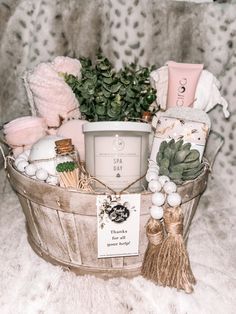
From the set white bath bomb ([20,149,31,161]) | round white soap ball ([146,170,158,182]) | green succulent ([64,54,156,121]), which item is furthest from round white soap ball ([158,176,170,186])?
white bath bomb ([20,149,31,161])

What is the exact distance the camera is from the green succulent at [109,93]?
65 cm

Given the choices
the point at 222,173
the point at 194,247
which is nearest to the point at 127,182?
the point at 194,247

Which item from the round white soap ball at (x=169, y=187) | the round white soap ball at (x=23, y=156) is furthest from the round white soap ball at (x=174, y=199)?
the round white soap ball at (x=23, y=156)

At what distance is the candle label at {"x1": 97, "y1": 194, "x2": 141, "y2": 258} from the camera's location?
583 millimetres

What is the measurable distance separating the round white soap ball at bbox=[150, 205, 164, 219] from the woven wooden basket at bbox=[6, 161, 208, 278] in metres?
0.01

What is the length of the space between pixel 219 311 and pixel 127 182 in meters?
0.22

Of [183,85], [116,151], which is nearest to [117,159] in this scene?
[116,151]

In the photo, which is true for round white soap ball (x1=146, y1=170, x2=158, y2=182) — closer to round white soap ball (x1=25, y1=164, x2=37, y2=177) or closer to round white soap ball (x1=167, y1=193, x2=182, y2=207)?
round white soap ball (x1=167, y1=193, x2=182, y2=207)

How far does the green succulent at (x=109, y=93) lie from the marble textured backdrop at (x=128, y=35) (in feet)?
0.61

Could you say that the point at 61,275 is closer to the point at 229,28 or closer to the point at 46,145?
the point at 46,145

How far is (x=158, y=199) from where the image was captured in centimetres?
58

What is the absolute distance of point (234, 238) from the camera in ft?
2.51

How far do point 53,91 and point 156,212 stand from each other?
0.28 m

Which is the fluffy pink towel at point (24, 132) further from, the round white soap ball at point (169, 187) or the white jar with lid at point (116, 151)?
the round white soap ball at point (169, 187)
